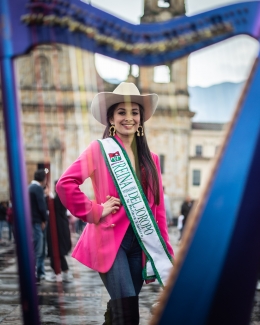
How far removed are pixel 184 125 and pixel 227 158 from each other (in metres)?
35.8

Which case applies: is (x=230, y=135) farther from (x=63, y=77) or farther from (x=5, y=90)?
(x=63, y=77)

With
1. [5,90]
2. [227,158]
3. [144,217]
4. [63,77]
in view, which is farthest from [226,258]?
[63,77]

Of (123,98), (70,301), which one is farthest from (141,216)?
(70,301)

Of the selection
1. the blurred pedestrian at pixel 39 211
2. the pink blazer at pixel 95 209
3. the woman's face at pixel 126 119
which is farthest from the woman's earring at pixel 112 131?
the blurred pedestrian at pixel 39 211

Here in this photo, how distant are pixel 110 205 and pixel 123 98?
53 cm

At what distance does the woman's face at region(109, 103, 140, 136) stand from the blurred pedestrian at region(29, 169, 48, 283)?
3510mm

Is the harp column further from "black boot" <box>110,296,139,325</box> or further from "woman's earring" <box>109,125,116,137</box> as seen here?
"woman's earring" <box>109,125,116,137</box>

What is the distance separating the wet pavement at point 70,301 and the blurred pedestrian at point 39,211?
12.7 inches

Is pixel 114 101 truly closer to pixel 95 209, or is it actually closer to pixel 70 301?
pixel 95 209

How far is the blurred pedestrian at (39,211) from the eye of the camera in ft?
21.1

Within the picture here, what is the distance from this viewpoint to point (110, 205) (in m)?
2.72

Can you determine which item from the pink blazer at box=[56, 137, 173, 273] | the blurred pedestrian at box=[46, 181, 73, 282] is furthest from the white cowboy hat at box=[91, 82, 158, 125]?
the blurred pedestrian at box=[46, 181, 73, 282]

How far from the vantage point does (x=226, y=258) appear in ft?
6.80

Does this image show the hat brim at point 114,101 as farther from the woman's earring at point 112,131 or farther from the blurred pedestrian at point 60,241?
the blurred pedestrian at point 60,241
